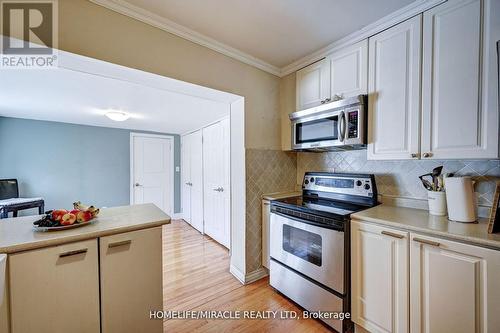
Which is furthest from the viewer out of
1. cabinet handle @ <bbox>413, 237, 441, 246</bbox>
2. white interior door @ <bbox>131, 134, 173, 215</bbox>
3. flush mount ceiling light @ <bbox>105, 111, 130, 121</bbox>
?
white interior door @ <bbox>131, 134, 173, 215</bbox>

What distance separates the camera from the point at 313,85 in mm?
2064

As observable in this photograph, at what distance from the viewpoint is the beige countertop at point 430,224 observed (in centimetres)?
101

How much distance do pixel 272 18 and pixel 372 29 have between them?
0.83 metres

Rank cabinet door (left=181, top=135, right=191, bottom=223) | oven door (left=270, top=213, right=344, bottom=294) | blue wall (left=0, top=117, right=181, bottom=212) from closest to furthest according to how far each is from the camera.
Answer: oven door (left=270, top=213, right=344, bottom=294)
blue wall (left=0, top=117, right=181, bottom=212)
cabinet door (left=181, top=135, right=191, bottom=223)

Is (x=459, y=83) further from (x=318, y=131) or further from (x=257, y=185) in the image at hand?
(x=257, y=185)

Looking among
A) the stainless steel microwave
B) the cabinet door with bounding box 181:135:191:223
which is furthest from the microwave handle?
the cabinet door with bounding box 181:135:191:223

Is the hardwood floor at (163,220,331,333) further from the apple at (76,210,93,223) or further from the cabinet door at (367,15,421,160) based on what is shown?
the cabinet door at (367,15,421,160)

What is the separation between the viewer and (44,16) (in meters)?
1.19

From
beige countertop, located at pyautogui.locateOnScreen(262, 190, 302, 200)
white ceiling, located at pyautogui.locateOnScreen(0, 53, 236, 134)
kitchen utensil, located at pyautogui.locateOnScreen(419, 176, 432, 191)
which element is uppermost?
white ceiling, located at pyautogui.locateOnScreen(0, 53, 236, 134)

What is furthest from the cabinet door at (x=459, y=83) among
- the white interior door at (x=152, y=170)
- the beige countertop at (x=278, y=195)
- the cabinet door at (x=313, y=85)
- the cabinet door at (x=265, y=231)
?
the white interior door at (x=152, y=170)

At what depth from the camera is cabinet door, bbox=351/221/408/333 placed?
1.23 meters

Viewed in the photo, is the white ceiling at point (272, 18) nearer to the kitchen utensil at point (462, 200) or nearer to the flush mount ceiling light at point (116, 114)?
the kitchen utensil at point (462, 200)

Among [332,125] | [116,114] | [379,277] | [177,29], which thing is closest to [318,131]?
[332,125]

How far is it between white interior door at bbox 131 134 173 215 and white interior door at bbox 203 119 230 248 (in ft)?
5.55
